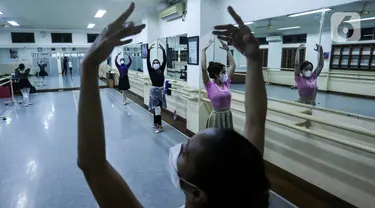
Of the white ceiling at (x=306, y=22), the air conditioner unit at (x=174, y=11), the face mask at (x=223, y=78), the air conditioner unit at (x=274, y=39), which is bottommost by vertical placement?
the face mask at (x=223, y=78)

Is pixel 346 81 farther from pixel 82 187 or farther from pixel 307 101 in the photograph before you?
pixel 82 187

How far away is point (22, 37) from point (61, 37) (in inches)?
70.1

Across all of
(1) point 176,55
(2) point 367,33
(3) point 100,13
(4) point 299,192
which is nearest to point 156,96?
(1) point 176,55

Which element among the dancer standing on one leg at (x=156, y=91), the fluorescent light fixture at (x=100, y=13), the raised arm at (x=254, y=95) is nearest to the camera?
the raised arm at (x=254, y=95)

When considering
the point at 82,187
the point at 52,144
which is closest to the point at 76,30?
the point at 52,144

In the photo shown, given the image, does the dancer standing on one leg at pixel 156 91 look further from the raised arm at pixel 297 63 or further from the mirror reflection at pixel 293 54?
the raised arm at pixel 297 63

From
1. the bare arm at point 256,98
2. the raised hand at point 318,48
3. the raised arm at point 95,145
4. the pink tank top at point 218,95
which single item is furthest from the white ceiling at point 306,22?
the raised arm at point 95,145

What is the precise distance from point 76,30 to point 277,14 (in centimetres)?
1193

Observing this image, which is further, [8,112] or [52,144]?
[8,112]

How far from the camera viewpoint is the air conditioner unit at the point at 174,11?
5664mm

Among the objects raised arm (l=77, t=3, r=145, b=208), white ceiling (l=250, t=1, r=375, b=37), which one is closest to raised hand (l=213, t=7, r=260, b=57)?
raised arm (l=77, t=3, r=145, b=208)

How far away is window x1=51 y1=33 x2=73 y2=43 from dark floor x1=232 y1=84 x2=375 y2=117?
1211 cm

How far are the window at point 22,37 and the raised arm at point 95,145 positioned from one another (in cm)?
1438

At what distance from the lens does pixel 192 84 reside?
16.6 ft
